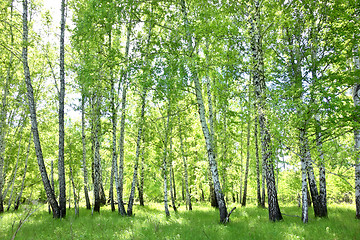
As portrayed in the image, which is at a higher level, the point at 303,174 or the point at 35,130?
the point at 35,130

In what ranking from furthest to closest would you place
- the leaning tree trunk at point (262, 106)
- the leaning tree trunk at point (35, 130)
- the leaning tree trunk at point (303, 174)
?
the leaning tree trunk at point (35, 130), the leaning tree trunk at point (262, 106), the leaning tree trunk at point (303, 174)

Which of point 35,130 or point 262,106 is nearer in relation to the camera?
point 262,106

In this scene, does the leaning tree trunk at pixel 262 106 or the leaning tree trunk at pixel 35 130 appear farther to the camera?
the leaning tree trunk at pixel 35 130

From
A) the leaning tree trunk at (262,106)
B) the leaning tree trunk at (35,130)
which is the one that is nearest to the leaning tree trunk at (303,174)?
the leaning tree trunk at (262,106)

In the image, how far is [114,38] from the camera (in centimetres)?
1481

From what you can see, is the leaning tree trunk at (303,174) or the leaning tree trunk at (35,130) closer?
the leaning tree trunk at (303,174)

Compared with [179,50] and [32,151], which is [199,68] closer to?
[179,50]

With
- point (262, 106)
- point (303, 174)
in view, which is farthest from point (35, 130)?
point (303, 174)

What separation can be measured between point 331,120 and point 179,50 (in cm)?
661

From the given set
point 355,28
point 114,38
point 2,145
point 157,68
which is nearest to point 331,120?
point 355,28

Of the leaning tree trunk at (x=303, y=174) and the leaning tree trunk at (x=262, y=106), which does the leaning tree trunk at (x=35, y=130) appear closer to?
the leaning tree trunk at (x=262, y=106)

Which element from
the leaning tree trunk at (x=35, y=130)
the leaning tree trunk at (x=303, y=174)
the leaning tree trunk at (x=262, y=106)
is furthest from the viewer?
the leaning tree trunk at (x=35, y=130)

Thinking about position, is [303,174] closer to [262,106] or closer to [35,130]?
[262,106]

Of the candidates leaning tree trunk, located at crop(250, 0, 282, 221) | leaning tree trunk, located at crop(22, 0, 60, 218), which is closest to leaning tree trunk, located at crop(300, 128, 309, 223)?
leaning tree trunk, located at crop(250, 0, 282, 221)
